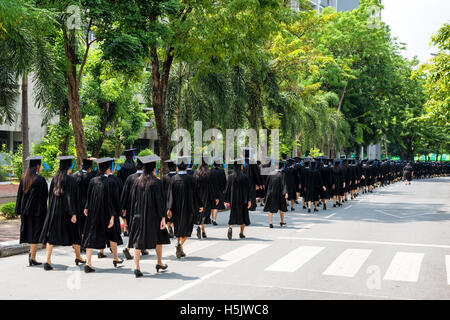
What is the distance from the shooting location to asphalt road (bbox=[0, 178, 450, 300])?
7.35m

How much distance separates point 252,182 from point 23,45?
8529 mm

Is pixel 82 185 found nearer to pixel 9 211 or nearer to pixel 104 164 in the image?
pixel 104 164

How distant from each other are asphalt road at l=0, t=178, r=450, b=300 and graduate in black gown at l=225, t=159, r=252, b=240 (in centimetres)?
42

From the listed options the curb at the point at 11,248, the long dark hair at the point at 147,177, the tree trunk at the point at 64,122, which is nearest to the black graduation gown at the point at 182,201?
the long dark hair at the point at 147,177

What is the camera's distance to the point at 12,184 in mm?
25922

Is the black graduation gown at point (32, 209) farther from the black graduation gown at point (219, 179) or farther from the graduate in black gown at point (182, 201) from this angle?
the black graduation gown at point (219, 179)

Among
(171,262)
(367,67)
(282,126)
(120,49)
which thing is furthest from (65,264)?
(367,67)

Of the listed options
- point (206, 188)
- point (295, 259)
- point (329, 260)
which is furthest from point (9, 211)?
point (329, 260)

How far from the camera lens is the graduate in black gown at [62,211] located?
9258 mm

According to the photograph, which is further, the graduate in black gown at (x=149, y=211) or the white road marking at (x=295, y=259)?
the white road marking at (x=295, y=259)

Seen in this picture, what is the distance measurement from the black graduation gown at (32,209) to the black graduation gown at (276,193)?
7.22 meters

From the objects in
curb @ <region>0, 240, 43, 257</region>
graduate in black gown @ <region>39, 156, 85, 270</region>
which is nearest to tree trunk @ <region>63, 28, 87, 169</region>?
curb @ <region>0, 240, 43, 257</region>

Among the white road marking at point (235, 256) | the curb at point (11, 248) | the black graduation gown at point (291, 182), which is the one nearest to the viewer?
the white road marking at point (235, 256)

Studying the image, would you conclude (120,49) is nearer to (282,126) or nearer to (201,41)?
(201,41)
